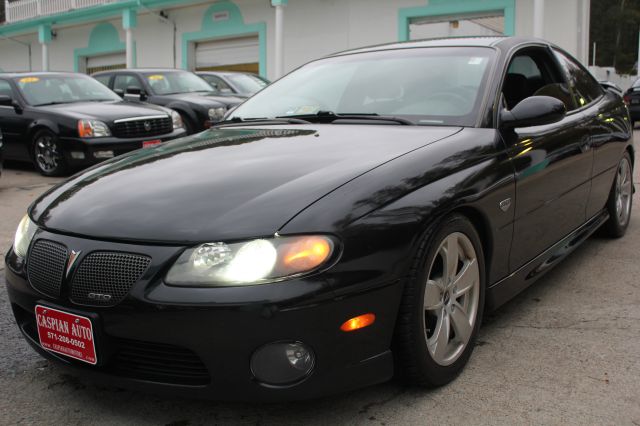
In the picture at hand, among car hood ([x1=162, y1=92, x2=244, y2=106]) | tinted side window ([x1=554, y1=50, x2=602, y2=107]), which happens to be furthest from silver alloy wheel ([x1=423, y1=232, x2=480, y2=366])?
car hood ([x1=162, y1=92, x2=244, y2=106])

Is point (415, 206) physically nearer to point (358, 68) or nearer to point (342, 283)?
point (342, 283)

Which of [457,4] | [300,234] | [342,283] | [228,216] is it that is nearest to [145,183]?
[228,216]

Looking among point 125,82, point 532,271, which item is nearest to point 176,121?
point 125,82

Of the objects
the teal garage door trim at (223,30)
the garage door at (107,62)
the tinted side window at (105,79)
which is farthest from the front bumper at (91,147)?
the garage door at (107,62)

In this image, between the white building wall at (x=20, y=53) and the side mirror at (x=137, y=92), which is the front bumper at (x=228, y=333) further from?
the white building wall at (x=20, y=53)

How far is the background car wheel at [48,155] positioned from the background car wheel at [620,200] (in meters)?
6.61

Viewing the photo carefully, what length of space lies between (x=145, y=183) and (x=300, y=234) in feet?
2.52

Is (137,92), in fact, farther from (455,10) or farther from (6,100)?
(455,10)

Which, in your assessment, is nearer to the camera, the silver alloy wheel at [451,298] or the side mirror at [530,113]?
the silver alloy wheel at [451,298]

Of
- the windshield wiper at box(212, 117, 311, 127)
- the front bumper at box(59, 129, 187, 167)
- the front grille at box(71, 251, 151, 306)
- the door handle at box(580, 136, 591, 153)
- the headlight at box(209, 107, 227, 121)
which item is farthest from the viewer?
the headlight at box(209, 107, 227, 121)

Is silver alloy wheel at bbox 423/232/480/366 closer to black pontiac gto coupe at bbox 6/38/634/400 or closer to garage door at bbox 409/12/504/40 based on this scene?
black pontiac gto coupe at bbox 6/38/634/400

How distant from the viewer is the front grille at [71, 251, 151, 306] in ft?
6.87

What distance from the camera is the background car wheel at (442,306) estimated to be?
228 cm

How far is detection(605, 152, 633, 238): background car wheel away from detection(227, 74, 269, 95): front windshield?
8541 mm
